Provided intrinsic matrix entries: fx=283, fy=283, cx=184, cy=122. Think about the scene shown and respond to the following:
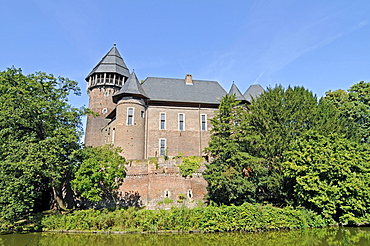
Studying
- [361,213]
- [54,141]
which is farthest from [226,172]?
[54,141]

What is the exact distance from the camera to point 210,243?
528 inches

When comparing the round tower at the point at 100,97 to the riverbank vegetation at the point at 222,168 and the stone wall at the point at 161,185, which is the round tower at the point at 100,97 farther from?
the stone wall at the point at 161,185

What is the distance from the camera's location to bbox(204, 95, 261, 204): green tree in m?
18.9

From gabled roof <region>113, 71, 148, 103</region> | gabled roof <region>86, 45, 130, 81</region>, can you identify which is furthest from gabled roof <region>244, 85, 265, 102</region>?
gabled roof <region>86, 45, 130, 81</region>

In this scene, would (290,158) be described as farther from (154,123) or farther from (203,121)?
(154,123)

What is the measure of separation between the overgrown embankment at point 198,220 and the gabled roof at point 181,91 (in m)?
13.8

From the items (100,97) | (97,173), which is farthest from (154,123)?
(97,173)

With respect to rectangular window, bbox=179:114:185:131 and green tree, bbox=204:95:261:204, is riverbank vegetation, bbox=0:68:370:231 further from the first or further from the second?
rectangular window, bbox=179:114:185:131

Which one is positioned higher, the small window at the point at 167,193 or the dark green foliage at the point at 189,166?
the dark green foliage at the point at 189,166

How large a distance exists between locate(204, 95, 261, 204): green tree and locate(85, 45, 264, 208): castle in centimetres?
310

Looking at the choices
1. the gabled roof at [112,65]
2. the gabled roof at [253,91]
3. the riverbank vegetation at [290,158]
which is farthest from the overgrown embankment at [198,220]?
the gabled roof at [112,65]

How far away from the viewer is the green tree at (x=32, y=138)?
1702cm

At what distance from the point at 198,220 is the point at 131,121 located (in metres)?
12.5

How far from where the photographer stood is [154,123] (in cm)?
2830
